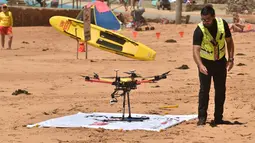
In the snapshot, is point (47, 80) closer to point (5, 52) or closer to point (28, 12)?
point (5, 52)

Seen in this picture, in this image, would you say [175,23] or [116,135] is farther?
[175,23]

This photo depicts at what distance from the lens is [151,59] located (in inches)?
738

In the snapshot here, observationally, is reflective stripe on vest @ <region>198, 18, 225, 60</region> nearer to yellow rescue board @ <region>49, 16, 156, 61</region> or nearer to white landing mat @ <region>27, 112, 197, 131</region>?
white landing mat @ <region>27, 112, 197, 131</region>

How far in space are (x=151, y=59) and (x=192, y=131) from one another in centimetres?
1017

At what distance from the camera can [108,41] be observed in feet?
66.5

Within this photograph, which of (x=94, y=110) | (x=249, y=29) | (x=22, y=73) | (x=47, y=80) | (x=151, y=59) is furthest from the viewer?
(x=249, y=29)

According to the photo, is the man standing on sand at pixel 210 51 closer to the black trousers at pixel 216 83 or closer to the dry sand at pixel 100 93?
the black trousers at pixel 216 83

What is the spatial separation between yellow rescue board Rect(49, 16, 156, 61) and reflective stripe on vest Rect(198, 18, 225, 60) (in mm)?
10023

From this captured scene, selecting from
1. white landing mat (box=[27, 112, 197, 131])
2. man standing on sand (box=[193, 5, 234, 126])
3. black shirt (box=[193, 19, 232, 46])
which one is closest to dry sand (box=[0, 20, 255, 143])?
white landing mat (box=[27, 112, 197, 131])

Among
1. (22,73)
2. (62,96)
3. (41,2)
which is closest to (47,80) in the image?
(22,73)

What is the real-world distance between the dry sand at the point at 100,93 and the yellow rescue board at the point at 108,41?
26cm

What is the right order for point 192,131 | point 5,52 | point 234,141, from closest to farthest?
point 234,141
point 192,131
point 5,52

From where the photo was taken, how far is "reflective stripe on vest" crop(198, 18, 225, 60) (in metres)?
8.64

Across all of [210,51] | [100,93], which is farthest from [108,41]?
[210,51]
